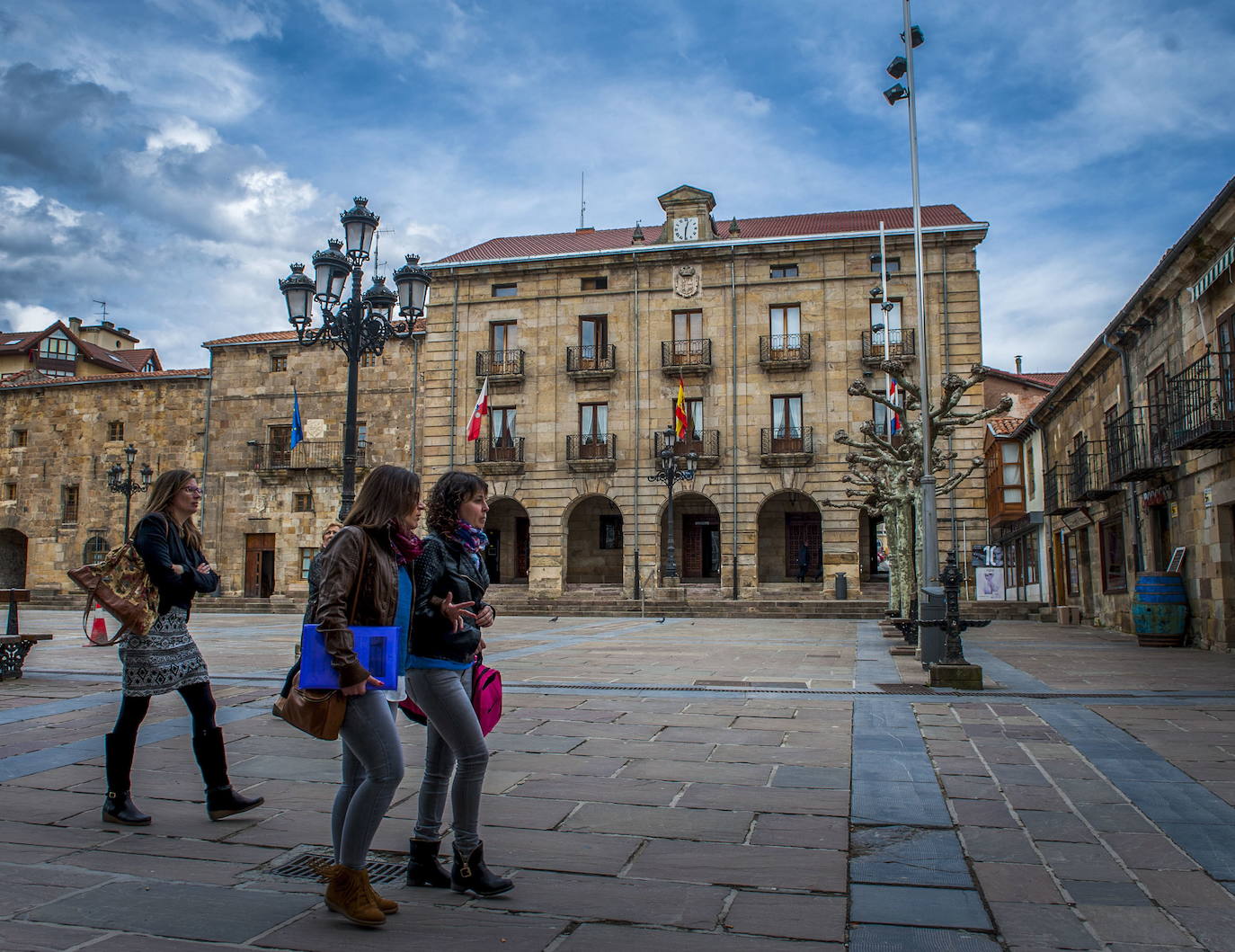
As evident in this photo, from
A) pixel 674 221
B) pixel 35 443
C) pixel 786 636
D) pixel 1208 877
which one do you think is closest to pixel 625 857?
pixel 1208 877

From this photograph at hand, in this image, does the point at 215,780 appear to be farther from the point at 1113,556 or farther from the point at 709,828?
the point at 1113,556

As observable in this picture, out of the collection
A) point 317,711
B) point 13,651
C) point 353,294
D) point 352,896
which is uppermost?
point 353,294

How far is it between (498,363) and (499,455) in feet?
10.5

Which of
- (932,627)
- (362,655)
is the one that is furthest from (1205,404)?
(362,655)

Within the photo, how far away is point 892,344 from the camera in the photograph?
29.6 metres

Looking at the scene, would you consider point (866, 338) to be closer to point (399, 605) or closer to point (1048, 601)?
point (1048, 601)

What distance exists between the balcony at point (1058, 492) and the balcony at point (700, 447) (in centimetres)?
1061

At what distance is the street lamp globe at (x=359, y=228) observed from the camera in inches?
463

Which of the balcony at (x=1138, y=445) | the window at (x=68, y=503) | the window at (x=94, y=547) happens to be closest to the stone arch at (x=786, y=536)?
the balcony at (x=1138, y=445)

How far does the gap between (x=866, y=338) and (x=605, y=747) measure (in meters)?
26.4

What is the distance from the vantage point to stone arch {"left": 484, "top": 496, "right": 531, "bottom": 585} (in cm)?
→ 3456

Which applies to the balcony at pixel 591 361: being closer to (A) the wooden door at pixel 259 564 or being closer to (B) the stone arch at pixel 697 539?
(B) the stone arch at pixel 697 539

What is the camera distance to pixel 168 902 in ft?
10.3

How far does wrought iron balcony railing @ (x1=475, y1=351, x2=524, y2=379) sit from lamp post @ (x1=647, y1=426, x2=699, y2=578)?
5738 mm
